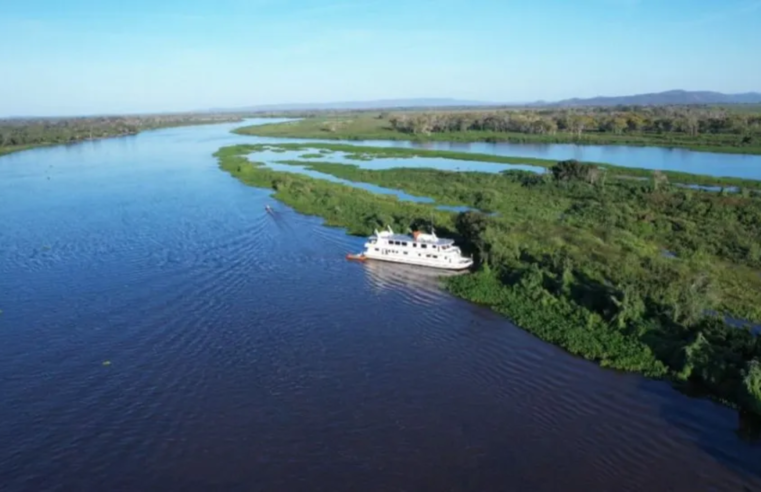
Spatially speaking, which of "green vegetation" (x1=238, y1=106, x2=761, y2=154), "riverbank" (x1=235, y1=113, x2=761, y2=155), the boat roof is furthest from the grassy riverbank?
the boat roof

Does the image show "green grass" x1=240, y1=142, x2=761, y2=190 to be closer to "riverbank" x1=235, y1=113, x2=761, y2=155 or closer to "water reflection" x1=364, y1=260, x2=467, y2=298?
"riverbank" x1=235, y1=113, x2=761, y2=155

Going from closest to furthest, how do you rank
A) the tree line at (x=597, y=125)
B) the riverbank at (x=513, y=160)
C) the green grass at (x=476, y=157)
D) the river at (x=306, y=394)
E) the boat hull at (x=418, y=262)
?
the river at (x=306, y=394) < the boat hull at (x=418, y=262) < the riverbank at (x=513, y=160) < the green grass at (x=476, y=157) < the tree line at (x=597, y=125)

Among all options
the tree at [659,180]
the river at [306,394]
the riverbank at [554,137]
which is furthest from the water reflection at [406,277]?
the riverbank at [554,137]

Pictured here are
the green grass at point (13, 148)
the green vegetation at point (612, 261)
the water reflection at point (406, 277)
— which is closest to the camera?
the green vegetation at point (612, 261)

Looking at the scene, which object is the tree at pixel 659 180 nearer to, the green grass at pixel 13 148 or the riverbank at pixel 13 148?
the riverbank at pixel 13 148

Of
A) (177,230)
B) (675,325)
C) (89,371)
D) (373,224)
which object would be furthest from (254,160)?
(675,325)

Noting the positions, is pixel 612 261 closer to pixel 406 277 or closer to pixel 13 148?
pixel 406 277

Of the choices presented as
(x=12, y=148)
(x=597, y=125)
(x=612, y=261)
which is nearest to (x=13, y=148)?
(x=12, y=148)

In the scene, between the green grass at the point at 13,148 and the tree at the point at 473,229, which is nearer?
the tree at the point at 473,229
